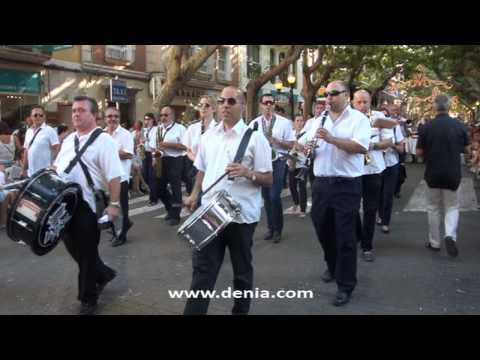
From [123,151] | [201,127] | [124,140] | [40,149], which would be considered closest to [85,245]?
[123,151]

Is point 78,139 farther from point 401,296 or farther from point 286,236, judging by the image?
point 286,236

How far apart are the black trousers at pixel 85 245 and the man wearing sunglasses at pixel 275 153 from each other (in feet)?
10.4

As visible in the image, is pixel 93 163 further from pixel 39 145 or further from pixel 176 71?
pixel 176 71

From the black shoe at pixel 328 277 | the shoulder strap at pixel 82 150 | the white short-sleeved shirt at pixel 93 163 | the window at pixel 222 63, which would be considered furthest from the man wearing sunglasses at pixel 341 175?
the window at pixel 222 63

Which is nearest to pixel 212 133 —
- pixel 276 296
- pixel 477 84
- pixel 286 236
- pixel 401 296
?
pixel 276 296

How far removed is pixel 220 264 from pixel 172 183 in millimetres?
5049

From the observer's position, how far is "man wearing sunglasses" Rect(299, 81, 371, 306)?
4.75 metres

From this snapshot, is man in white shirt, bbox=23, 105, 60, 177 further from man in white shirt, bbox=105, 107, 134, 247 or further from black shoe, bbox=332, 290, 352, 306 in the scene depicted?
black shoe, bbox=332, 290, 352, 306

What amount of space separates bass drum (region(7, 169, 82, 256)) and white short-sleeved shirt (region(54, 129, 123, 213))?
12.7 inches

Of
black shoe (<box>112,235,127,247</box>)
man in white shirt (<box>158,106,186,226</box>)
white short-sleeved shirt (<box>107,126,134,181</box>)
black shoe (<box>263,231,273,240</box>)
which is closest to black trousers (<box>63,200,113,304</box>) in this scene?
black shoe (<box>112,235,127,247</box>)

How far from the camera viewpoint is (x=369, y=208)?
21.1ft

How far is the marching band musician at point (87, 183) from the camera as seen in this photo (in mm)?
4480

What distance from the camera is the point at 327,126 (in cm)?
496

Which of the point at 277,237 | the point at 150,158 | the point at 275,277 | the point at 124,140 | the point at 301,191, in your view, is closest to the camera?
the point at 275,277
